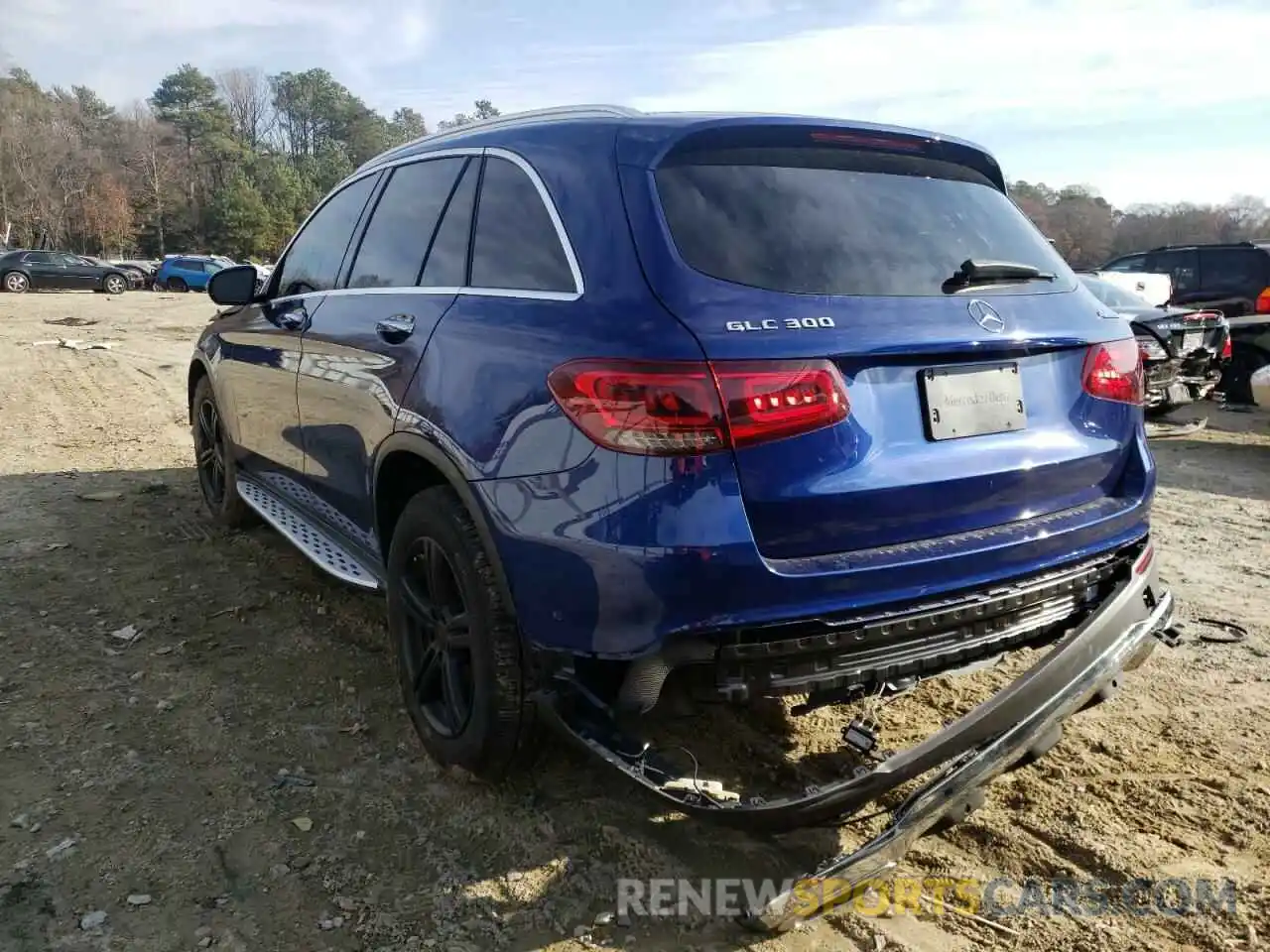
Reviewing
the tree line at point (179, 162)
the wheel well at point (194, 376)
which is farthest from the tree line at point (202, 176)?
the wheel well at point (194, 376)

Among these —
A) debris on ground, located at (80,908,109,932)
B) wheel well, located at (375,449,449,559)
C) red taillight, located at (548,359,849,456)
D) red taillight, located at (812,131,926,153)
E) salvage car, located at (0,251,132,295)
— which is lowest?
debris on ground, located at (80,908,109,932)

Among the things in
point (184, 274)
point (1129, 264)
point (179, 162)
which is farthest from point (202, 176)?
point (1129, 264)

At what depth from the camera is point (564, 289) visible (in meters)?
2.50

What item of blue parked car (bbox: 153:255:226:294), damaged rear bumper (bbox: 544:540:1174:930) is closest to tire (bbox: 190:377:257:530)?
damaged rear bumper (bbox: 544:540:1174:930)

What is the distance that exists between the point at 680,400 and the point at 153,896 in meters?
1.81

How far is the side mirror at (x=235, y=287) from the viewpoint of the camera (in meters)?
4.82

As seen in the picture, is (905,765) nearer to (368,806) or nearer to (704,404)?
(704,404)

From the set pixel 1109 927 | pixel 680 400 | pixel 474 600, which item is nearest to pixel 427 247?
pixel 474 600

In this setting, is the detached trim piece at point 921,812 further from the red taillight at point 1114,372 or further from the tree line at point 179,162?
→ the tree line at point 179,162

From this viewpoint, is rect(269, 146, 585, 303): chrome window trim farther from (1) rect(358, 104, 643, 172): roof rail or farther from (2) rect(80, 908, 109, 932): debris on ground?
(2) rect(80, 908, 109, 932): debris on ground

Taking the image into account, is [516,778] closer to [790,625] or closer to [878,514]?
[790,625]

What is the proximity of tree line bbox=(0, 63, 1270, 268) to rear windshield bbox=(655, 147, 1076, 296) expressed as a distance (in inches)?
1950

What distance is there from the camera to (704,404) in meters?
2.16

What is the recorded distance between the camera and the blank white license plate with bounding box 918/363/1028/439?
7.91 ft
